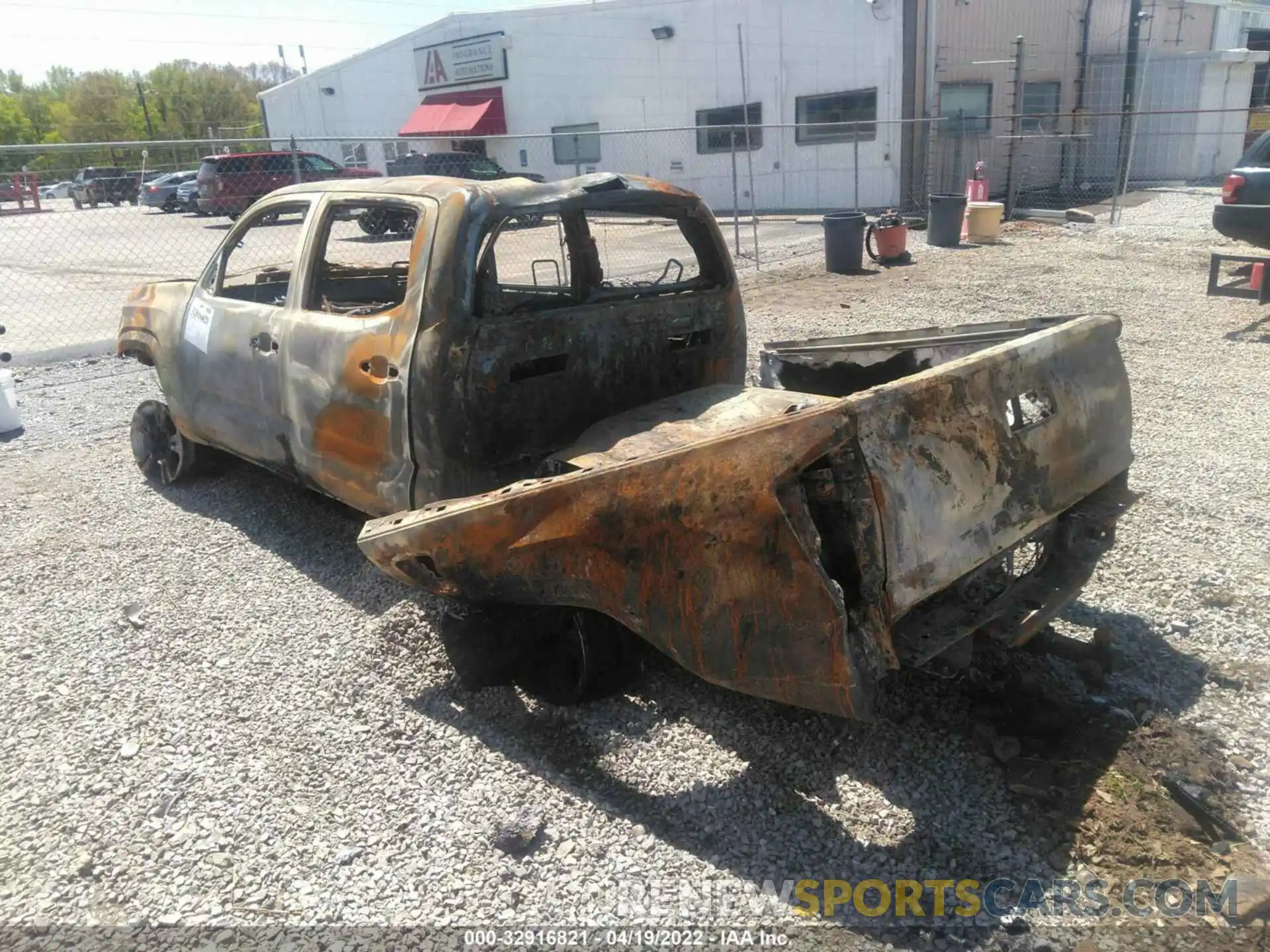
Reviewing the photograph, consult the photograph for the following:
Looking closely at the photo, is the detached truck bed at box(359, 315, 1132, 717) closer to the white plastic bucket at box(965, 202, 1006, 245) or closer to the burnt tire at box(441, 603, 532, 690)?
the burnt tire at box(441, 603, 532, 690)

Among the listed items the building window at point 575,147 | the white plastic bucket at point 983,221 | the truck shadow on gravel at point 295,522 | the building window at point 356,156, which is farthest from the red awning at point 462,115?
the truck shadow on gravel at point 295,522

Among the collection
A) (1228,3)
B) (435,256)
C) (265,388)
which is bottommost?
(265,388)

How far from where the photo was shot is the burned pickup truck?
2.55 meters

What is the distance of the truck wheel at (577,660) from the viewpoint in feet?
11.0

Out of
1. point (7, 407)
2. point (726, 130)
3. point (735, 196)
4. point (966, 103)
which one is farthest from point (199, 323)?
point (726, 130)

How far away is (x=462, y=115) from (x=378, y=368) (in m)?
28.3

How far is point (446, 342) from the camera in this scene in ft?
11.6

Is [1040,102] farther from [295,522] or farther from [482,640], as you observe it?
[482,640]

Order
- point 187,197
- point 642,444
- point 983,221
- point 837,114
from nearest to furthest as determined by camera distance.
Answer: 1. point 642,444
2. point 983,221
3. point 837,114
4. point 187,197

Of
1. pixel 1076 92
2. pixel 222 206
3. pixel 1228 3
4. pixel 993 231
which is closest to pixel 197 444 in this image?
pixel 993 231

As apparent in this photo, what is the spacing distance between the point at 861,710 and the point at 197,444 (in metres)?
4.73

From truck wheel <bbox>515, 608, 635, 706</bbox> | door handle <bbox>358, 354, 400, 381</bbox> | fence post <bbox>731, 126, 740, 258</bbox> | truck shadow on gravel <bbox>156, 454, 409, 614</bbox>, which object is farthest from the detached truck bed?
fence post <bbox>731, 126, 740, 258</bbox>

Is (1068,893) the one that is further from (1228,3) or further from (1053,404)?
(1228,3)

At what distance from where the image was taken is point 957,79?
71.6 feet
